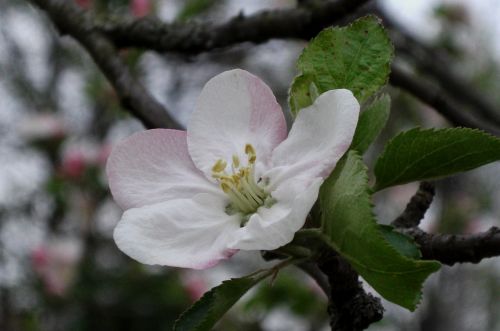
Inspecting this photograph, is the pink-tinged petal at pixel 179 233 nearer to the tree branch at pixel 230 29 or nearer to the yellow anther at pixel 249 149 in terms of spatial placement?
the yellow anther at pixel 249 149

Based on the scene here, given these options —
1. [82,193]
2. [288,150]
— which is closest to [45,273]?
[82,193]

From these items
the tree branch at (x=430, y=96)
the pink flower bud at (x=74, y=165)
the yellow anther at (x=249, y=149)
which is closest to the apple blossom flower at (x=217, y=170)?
the yellow anther at (x=249, y=149)

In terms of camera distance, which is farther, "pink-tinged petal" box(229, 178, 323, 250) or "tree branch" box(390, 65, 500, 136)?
"tree branch" box(390, 65, 500, 136)

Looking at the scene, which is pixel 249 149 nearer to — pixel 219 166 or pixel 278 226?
pixel 219 166

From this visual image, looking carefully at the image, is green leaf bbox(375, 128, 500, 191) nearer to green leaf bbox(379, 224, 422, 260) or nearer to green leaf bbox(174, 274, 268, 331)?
green leaf bbox(379, 224, 422, 260)

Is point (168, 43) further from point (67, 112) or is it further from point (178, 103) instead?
point (67, 112)

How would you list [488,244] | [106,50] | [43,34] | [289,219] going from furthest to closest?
[43,34]
[106,50]
[488,244]
[289,219]

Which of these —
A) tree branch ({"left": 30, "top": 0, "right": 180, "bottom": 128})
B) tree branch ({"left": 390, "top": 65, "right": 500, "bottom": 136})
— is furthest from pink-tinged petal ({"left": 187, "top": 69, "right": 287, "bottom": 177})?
tree branch ({"left": 390, "top": 65, "right": 500, "bottom": 136})

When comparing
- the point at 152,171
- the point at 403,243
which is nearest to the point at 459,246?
the point at 403,243
